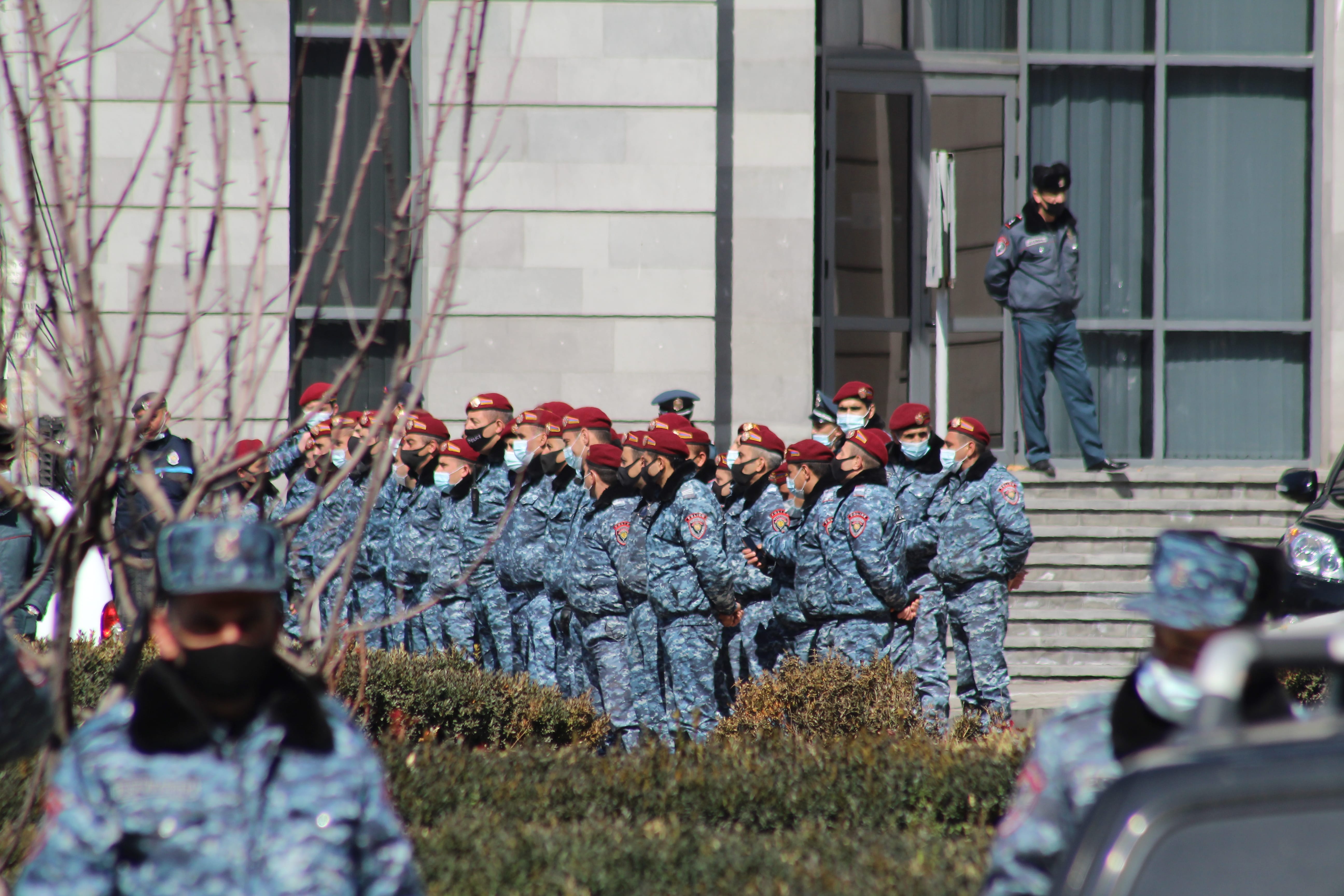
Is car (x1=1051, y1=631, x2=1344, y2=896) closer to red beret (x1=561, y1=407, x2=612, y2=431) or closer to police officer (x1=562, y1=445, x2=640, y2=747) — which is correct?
police officer (x1=562, y1=445, x2=640, y2=747)

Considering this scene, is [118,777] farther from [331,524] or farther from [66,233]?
[331,524]

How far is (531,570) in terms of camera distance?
36.6ft

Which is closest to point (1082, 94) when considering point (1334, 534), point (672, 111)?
point (672, 111)

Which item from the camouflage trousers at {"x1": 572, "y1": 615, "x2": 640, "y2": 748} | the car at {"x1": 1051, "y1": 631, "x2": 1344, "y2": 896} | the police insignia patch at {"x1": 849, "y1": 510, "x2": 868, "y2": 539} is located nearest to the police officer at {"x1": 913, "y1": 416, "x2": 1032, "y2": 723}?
the police insignia patch at {"x1": 849, "y1": 510, "x2": 868, "y2": 539}

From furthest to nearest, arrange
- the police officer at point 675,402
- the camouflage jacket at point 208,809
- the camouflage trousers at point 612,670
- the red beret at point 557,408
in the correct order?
the police officer at point 675,402
the red beret at point 557,408
the camouflage trousers at point 612,670
the camouflage jacket at point 208,809

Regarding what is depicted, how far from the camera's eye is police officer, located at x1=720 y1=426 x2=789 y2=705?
10.2m

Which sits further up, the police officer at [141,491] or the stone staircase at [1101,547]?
the police officer at [141,491]

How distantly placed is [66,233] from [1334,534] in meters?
7.17

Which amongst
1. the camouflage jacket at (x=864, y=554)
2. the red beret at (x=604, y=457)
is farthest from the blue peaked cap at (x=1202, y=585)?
the red beret at (x=604, y=457)

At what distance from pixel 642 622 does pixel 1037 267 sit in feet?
16.7

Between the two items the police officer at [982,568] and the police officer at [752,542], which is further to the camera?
the police officer at [752,542]

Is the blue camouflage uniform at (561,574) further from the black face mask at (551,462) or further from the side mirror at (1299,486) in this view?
the side mirror at (1299,486)

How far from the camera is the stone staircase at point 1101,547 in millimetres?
11406

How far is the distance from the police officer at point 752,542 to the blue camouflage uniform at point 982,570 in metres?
1.16
